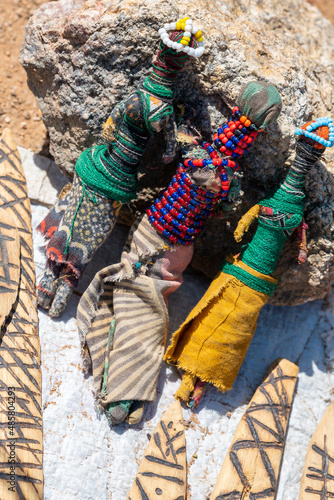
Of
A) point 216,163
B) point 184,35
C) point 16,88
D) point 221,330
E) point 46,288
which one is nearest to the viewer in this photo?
point 184,35

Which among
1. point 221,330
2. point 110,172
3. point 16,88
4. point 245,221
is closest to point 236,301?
point 221,330

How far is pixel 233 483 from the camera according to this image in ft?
7.78

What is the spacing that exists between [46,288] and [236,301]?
1002mm

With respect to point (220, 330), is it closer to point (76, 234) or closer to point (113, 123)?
point (76, 234)

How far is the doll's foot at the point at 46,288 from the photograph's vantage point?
2572 mm

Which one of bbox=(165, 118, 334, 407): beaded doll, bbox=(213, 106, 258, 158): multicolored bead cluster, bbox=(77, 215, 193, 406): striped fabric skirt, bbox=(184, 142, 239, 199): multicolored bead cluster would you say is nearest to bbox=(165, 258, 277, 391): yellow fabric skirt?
bbox=(165, 118, 334, 407): beaded doll

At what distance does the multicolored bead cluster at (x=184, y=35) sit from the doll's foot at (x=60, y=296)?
128 cm

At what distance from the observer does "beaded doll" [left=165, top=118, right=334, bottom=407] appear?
2350 millimetres

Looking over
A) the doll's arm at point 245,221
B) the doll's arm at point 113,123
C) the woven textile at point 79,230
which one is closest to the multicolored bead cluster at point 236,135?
the doll's arm at point 245,221

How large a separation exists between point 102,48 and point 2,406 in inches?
70.5

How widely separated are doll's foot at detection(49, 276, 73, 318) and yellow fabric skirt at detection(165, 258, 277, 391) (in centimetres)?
61

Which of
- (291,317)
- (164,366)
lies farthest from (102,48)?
(291,317)

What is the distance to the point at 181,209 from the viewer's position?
2.36 metres

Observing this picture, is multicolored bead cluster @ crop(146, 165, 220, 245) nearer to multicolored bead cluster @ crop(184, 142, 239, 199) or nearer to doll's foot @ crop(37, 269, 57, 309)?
Answer: multicolored bead cluster @ crop(184, 142, 239, 199)
